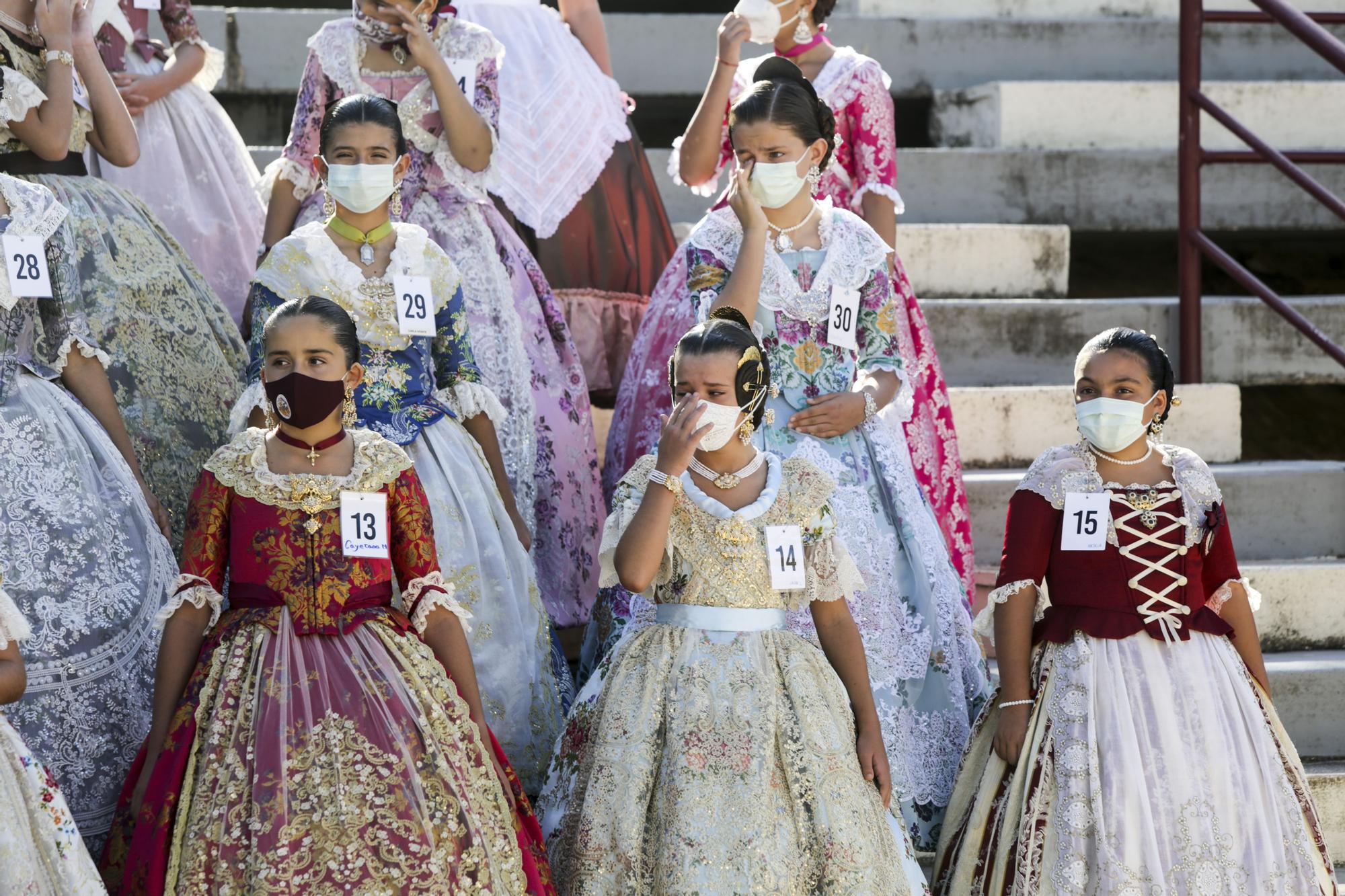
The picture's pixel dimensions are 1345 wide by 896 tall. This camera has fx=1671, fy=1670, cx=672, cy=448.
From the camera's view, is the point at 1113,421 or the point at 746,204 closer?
the point at 1113,421

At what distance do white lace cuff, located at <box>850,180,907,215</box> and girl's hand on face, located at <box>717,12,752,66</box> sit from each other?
0.55 meters

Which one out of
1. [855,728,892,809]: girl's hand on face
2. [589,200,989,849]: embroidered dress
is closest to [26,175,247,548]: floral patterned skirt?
[589,200,989,849]: embroidered dress

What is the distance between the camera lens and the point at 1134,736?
3635mm

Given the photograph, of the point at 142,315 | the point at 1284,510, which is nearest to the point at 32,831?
the point at 142,315

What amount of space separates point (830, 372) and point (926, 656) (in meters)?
0.76

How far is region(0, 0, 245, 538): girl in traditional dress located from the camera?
4047mm

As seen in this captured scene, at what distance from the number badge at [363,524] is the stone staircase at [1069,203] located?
2.31 meters

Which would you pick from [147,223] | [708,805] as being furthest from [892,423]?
[147,223]

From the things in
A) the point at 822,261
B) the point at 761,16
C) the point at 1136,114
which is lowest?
the point at 822,261

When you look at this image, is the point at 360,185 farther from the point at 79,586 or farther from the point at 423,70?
the point at 79,586

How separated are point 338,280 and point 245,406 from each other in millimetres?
427

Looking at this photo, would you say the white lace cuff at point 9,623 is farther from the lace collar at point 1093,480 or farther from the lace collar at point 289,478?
the lace collar at point 1093,480

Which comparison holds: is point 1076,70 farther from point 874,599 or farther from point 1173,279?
point 874,599

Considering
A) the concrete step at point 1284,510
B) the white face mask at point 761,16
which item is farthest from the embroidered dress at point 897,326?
the concrete step at point 1284,510
